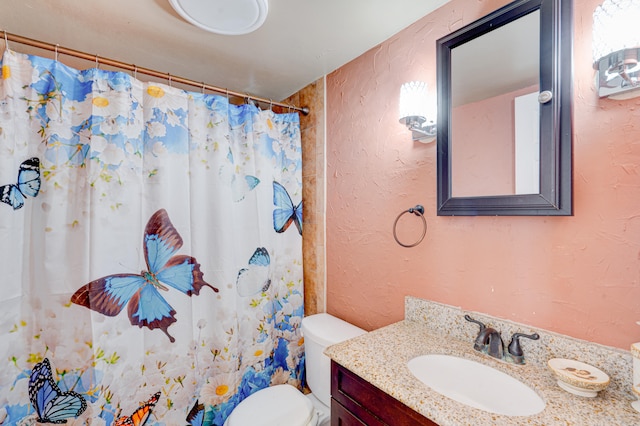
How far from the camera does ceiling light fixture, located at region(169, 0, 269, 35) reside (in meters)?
1.19

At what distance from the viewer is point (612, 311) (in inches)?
33.8

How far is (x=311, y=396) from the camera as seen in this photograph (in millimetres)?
1683

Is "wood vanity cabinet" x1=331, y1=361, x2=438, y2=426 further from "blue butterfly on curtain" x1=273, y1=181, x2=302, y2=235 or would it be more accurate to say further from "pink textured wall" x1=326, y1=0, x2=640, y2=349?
"blue butterfly on curtain" x1=273, y1=181, x2=302, y2=235

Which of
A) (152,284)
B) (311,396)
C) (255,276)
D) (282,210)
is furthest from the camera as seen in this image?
(282,210)

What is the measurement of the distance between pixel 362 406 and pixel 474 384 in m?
0.40

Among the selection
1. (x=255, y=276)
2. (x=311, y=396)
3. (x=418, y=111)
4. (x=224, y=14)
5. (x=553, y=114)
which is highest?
(x=224, y=14)

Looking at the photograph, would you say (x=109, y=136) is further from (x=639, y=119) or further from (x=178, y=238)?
(x=639, y=119)

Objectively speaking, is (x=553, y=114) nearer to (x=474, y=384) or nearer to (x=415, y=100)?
(x=415, y=100)

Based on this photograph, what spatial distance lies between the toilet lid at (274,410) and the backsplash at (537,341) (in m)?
0.66

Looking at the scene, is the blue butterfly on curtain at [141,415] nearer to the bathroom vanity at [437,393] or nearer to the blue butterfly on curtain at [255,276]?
the blue butterfly on curtain at [255,276]

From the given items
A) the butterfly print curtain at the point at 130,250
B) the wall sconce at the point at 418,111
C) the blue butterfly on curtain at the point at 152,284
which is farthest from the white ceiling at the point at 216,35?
the blue butterfly on curtain at the point at 152,284

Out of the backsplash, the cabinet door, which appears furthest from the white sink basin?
the cabinet door

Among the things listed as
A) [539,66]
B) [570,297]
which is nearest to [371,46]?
[539,66]

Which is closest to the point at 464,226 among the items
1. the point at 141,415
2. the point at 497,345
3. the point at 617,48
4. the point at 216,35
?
the point at 497,345
